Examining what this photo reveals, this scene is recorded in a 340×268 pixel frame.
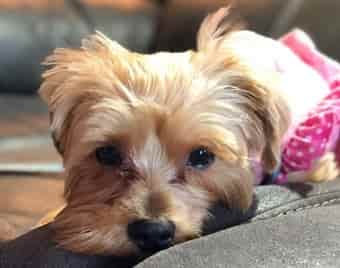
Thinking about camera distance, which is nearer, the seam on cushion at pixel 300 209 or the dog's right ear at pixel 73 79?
the seam on cushion at pixel 300 209

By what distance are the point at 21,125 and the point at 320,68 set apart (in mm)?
794

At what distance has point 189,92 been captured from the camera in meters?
1.31

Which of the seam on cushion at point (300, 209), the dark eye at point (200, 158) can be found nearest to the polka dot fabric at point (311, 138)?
the dark eye at point (200, 158)

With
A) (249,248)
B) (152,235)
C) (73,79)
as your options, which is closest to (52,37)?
(73,79)

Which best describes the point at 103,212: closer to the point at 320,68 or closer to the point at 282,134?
the point at 282,134

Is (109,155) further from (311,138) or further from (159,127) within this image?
(311,138)

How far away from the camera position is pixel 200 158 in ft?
4.36

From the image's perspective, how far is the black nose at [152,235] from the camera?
3.69ft

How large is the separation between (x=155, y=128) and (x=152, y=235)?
0.76 ft

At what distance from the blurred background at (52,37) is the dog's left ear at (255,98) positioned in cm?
44

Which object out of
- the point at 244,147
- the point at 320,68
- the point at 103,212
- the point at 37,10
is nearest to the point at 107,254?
the point at 103,212

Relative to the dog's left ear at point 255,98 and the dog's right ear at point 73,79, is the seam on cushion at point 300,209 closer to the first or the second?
the dog's left ear at point 255,98

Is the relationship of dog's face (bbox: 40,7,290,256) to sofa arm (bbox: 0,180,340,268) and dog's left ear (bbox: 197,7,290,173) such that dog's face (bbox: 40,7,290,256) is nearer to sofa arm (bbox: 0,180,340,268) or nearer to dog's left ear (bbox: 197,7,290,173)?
dog's left ear (bbox: 197,7,290,173)

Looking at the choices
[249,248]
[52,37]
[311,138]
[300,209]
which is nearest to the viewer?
[249,248]
